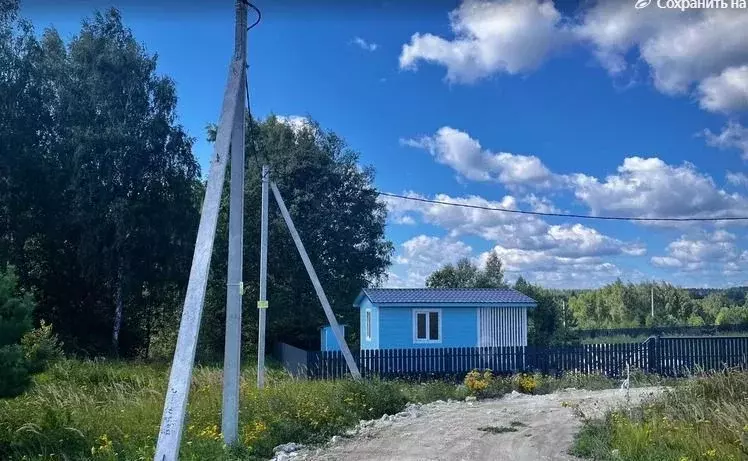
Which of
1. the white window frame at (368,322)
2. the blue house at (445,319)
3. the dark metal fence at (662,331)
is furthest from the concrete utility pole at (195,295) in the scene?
the dark metal fence at (662,331)

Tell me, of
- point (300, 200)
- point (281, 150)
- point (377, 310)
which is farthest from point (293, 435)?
point (281, 150)

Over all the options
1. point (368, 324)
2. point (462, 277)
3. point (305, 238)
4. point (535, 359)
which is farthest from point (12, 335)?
point (462, 277)

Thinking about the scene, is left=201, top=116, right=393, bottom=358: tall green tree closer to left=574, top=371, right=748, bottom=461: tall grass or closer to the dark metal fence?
the dark metal fence

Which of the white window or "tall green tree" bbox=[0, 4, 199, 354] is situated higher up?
"tall green tree" bbox=[0, 4, 199, 354]

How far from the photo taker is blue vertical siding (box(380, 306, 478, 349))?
21234mm

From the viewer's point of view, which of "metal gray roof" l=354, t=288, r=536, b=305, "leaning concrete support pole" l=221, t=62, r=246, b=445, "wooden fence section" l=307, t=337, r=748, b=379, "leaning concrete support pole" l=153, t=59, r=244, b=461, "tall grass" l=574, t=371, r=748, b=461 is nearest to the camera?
"leaning concrete support pole" l=153, t=59, r=244, b=461

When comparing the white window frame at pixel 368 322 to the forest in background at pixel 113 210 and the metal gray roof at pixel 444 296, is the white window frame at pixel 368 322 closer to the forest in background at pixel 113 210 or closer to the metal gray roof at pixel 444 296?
the metal gray roof at pixel 444 296

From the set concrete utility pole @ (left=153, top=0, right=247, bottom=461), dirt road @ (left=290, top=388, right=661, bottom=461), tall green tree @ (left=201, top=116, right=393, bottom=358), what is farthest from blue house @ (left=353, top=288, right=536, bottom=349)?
concrete utility pole @ (left=153, top=0, right=247, bottom=461)

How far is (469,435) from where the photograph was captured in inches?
327

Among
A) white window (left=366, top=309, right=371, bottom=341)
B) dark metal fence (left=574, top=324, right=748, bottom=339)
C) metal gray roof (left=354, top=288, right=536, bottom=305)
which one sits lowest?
dark metal fence (left=574, top=324, right=748, bottom=339)

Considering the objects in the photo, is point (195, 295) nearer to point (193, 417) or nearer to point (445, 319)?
point (193, 417)

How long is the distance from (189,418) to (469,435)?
361 cm

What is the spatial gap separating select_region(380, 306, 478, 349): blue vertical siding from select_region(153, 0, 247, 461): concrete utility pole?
1528 centimetres

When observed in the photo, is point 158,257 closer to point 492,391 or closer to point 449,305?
point 449,305
